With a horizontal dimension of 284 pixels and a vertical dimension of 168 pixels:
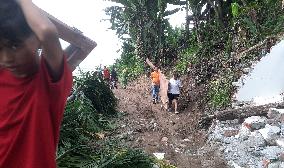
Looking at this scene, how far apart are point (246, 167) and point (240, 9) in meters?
7.25

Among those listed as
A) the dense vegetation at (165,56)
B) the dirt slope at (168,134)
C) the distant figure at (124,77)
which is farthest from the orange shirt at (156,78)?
the distant figure at (124,77)

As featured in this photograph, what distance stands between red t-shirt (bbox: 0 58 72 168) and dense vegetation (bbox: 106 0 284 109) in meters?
8.37

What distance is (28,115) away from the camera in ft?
5.24

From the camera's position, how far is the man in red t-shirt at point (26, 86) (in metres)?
1.55

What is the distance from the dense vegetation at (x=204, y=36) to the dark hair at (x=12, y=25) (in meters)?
8.48

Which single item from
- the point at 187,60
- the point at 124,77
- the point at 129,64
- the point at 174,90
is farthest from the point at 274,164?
the point at 129,64

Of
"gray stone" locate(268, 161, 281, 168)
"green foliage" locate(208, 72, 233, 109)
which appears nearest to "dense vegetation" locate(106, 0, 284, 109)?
"green foliage" locate(208, 72, 233, 109)

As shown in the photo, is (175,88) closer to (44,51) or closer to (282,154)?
(282,154)

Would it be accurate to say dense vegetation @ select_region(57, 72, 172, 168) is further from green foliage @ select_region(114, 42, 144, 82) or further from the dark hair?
green foliage @ select_region(114, 42, 144, 82)

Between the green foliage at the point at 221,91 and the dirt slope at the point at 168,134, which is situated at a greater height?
the green foliage at the point at 221,91

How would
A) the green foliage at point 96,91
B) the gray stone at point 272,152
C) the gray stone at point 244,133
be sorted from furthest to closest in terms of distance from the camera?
the green foliage at point 96,91 → the gray stone at point 244,133 → the gray stone at point 272,152

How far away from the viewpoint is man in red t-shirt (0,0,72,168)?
155 centimetres

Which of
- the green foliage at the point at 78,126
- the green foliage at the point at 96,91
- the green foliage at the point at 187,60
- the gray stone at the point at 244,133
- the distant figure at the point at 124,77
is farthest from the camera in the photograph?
the distant figure at the point at 124,77

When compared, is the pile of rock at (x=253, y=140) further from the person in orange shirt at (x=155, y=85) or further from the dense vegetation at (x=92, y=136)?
the person in orange shirt at (x=155, y=85)
